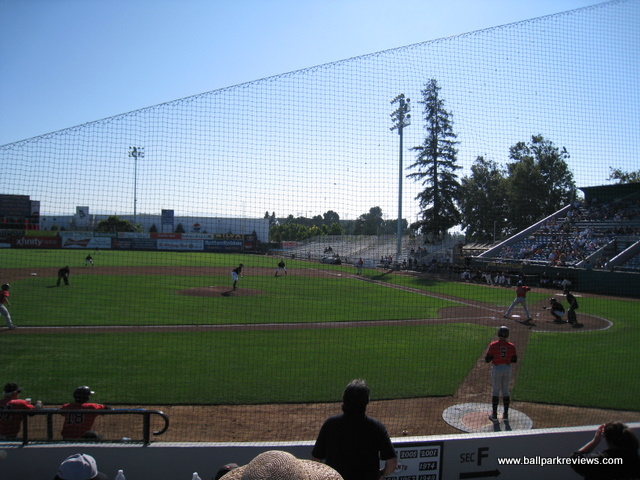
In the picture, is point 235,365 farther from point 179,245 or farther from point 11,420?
point 179,245

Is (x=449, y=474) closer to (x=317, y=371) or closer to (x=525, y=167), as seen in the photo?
(x=317, y=371)

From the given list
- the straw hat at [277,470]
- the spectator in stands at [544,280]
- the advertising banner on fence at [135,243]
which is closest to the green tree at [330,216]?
the straw hat at [277,470]

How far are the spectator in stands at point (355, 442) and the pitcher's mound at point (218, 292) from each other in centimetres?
1888

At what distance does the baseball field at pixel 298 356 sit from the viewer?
24.1 ft

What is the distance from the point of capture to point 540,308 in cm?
1798

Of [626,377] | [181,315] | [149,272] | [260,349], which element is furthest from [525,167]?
[149,272]

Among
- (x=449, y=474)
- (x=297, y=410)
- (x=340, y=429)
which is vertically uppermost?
(x=340, y=429)

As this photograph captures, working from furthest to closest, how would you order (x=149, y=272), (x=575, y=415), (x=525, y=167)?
(x=149, y=272)
(x=525, y=167)
(x=575, y=415)

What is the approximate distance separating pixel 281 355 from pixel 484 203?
6.72 metres

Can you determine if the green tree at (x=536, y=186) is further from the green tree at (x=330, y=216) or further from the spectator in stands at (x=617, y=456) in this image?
the spectator in stands at (x=617, y=456)

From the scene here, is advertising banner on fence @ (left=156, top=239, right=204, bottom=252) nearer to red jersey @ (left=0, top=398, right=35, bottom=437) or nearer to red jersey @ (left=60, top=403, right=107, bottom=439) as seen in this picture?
red jersey @ (left=0, top=398, right=35, bottom=437)

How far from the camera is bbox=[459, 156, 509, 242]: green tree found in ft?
35.9

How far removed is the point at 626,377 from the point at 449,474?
6.77 metres

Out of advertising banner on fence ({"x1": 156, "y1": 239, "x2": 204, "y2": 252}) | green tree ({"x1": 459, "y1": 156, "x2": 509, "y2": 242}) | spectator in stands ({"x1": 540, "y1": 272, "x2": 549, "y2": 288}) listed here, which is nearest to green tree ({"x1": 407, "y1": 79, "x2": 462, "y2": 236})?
green tree ({"x1": 459, "y1": 156, "x2": 509, "y2": 242})
